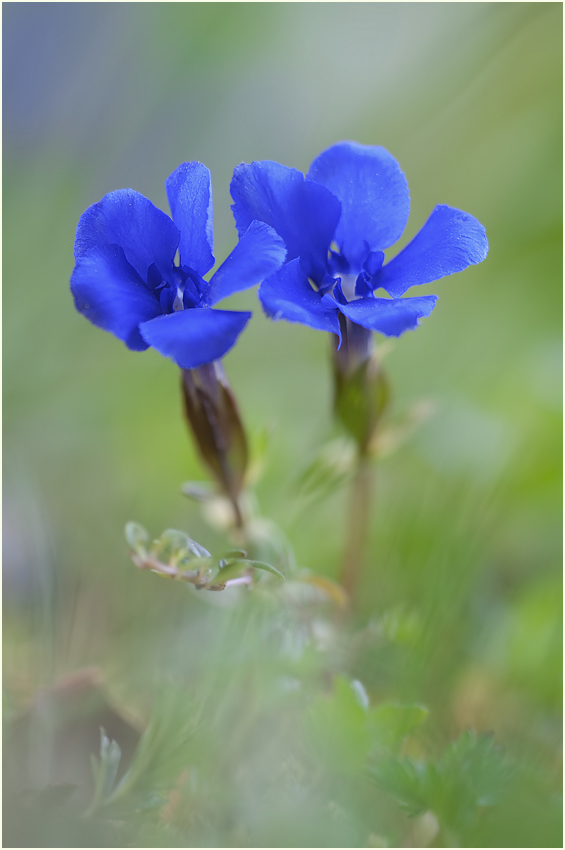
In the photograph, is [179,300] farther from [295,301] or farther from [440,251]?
[440,251]

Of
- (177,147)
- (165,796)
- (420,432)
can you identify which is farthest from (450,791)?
(177,147)

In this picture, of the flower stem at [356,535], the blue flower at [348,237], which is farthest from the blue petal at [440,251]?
the flower stem at [356,535]

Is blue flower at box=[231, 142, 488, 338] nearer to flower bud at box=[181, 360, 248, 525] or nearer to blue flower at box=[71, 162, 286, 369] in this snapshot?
blue flower at box=[71, 162, 286, 369]

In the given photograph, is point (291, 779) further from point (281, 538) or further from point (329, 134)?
point (329, 134)

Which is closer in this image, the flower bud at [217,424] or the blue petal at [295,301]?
the blue petal at [295,301]

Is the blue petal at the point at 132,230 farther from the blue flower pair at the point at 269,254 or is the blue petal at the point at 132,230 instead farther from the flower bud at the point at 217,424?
the flower bud at the point at 217,424

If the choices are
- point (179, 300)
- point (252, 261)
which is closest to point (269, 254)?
point (252, 261)
